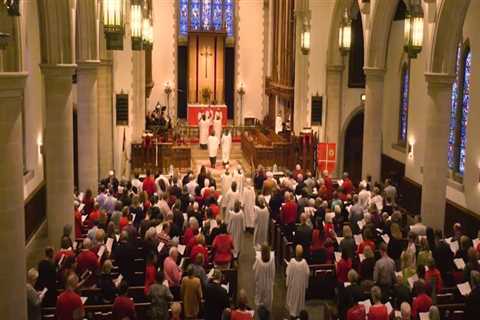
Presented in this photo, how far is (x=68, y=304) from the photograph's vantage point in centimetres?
1038

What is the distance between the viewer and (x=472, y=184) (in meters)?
18.5

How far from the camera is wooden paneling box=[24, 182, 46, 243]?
1788 cm

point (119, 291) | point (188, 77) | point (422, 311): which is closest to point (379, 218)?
point (422, 311)

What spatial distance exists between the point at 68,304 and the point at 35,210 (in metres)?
9.11

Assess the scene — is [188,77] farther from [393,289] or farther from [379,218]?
[393,289]

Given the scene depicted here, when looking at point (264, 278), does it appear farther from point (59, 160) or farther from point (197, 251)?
point (59, 160)

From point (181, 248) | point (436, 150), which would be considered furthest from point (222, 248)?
point (436, 150)

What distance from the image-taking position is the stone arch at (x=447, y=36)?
17.0m

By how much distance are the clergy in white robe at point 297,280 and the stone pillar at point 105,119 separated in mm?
12837

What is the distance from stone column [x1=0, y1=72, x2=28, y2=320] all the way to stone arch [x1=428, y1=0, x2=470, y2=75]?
10.6 meters

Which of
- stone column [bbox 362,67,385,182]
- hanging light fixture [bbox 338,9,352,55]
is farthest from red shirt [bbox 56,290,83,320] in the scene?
hanging light fixture [bbox 338,9,352,55]

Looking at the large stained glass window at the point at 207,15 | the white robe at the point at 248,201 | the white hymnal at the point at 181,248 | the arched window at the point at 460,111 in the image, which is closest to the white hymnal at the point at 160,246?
the white hymnal at the point at 181,248

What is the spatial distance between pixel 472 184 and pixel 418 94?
5.22 metres

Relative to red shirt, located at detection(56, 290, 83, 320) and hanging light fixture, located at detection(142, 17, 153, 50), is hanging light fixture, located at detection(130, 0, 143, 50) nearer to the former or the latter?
hanging light fixture, located at detection(142, 17, 153, 50)
